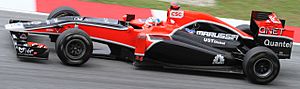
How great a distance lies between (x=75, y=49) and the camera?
27.7 feet

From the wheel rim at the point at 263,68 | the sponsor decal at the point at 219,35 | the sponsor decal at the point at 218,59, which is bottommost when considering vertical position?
the wheel rim at the point at 263,68

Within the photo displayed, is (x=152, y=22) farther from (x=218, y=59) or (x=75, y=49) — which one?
(x=75, y=49)

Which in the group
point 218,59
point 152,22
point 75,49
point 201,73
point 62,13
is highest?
point 62,13

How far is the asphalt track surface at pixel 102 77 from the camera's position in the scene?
7699 millimetres

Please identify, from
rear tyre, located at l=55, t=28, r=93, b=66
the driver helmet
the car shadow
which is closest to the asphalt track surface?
the car shadow

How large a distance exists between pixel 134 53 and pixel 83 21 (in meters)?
1.03

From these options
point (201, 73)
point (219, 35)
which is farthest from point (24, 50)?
point (219, 35)

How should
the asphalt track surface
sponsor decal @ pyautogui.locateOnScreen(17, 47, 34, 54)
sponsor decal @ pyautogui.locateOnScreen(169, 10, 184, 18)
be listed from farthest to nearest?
sponsor decal @ pyautogui.locateOnScreen(169, 10, 184, 18), sponsor decal @ pyautogui.locateOnScreen(17, 47, 34, 54), the asphalt track surface

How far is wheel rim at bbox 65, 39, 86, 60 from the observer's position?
27.4 ft

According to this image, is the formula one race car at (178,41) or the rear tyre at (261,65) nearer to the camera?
the formula one race car at (178,41)

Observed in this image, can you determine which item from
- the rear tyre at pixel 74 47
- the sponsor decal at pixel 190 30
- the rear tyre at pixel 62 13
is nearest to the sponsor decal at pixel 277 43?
the sponsor decal at pixel 190 30

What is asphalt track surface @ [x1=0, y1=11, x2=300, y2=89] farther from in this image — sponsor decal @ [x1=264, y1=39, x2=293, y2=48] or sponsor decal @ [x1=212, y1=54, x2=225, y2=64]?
sponsor decal @ [x1=264, y1=39, x2=293, y2=48]

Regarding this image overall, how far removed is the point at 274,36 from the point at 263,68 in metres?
0.66

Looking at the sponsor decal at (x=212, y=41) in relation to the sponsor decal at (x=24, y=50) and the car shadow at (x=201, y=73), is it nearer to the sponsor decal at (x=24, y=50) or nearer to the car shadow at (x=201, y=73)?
the car shadow at (x=201, y=73)
